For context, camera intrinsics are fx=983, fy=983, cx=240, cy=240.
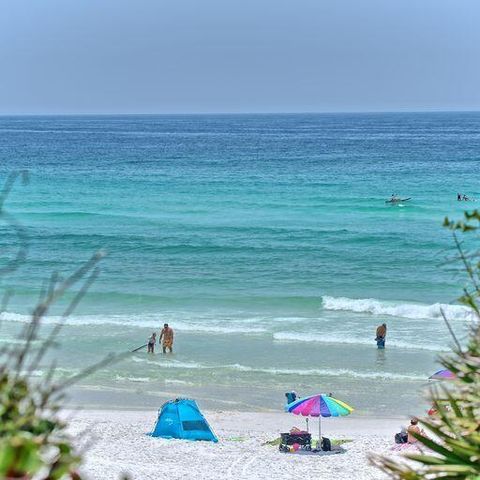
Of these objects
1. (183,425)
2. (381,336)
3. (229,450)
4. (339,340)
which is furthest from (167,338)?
(229,450)

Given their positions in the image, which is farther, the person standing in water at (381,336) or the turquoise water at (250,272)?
the person standing in water at (381,336)

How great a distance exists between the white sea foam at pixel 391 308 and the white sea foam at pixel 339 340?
11.7ft

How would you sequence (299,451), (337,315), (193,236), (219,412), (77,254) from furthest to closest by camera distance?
(193,236) < (77,254) < (337,315) < (219,412) < (299,451)

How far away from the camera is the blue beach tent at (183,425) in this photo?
1683cm

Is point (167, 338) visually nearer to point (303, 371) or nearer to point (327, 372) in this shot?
point (303, 371)

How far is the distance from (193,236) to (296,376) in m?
21.3

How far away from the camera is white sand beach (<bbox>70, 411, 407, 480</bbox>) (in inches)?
589

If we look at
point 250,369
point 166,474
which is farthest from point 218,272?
point 166,474

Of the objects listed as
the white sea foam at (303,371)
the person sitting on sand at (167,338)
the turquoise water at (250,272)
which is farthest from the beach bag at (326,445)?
the person sitting on sand at (167,338)

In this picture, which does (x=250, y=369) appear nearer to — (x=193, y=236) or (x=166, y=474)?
(x=166, y=474)

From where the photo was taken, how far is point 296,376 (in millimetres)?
21672

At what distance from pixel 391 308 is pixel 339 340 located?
15.3 feet

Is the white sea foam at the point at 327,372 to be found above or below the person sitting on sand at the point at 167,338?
below

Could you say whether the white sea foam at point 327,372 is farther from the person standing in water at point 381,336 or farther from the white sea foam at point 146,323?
the white sea foam at point 146,323
